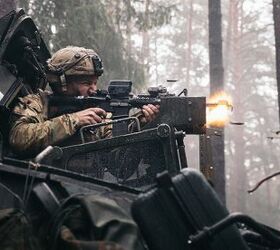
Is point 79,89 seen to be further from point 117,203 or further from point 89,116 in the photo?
point 117,203

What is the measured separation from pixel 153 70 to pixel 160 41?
8.13 feet

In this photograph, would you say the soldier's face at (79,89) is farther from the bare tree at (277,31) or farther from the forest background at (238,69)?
the forest background at (238,69)

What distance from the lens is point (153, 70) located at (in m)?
42.6

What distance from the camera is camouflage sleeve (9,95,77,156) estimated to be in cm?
476

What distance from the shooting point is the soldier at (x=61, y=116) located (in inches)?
189

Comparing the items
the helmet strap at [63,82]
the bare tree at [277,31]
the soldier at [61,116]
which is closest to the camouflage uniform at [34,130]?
the soldier at [61,116]

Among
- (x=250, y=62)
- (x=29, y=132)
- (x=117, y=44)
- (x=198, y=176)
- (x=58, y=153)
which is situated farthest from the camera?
(x=250, y=62)

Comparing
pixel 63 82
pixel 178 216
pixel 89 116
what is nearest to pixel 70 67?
pixel 63 82

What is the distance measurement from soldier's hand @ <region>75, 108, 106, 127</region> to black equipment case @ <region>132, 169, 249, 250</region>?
82.8 inches

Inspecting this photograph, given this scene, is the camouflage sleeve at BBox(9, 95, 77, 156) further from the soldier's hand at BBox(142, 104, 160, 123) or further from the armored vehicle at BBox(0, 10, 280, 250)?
the soldier's hand at BBox(142, 104, 160, 123)

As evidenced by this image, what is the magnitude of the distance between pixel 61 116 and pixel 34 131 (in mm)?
297

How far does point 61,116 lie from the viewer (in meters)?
4.89

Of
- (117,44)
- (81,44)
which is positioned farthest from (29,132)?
(117,44)

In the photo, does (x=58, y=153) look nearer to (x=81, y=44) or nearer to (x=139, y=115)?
(x=139, y=115)
